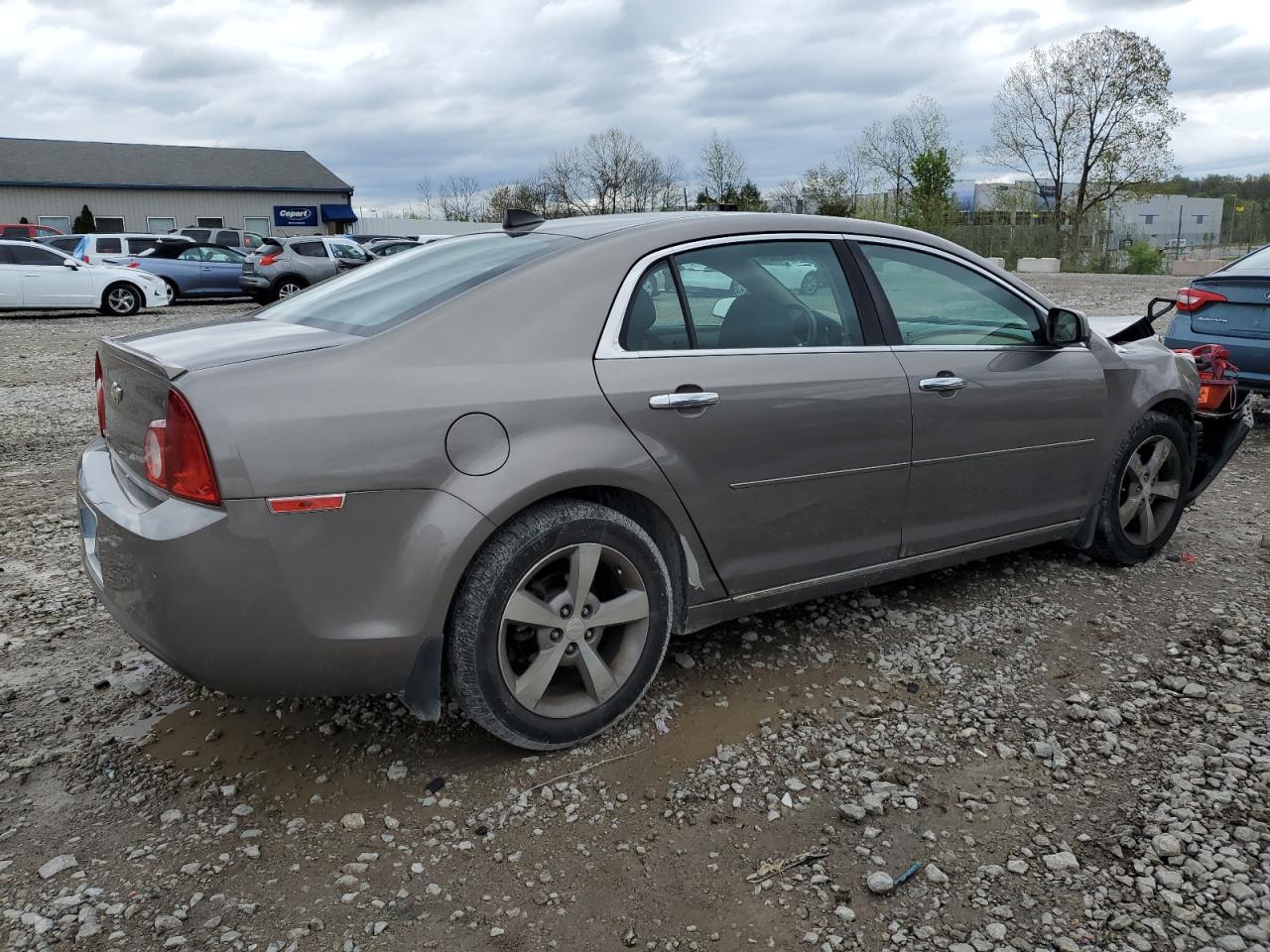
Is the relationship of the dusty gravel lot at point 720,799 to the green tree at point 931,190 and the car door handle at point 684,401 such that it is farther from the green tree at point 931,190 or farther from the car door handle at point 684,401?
the green tree at point 931,190

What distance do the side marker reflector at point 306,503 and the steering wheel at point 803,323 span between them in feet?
5.49

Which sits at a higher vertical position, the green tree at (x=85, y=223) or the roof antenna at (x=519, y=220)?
the green tree at (x=85, y=223)

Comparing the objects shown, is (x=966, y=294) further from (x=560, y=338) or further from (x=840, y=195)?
(x=840, y=195)

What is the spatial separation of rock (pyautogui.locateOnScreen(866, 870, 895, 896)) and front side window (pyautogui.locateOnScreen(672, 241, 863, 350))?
5.36 feet

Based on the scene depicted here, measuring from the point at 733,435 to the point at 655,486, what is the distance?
325 mm

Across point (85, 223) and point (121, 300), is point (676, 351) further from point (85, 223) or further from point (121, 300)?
point (85, 223)

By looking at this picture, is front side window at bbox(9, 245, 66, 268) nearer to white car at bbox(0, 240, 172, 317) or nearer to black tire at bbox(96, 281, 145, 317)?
white car at bbox(0, 240, 172, 317)

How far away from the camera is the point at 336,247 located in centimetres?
2370

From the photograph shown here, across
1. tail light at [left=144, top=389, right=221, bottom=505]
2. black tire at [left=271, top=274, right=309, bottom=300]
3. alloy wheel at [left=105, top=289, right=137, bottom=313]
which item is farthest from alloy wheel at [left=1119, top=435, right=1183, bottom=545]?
black tire at [left=271, top=274, right=309, bottom=300]

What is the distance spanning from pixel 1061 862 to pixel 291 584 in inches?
81.7

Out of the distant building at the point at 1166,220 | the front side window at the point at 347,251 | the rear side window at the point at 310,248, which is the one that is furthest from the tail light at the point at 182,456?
the distant building at the point at 1166,220

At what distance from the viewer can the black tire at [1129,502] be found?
4605 millimetres

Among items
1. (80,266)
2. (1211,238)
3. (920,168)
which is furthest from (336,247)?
(1211,238)

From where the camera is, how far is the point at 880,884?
8.45ft
